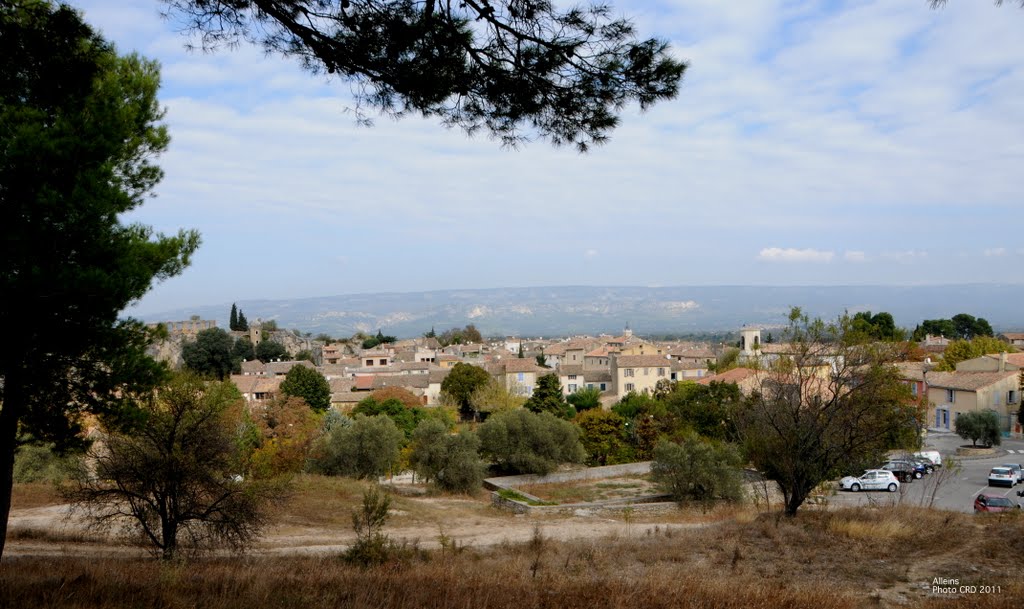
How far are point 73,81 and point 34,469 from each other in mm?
25506

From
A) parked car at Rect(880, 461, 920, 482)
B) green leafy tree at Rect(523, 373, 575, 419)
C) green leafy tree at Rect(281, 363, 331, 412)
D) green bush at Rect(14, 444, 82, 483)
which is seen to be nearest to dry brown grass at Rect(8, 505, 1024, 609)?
parked car at Rect(880, 461, 920, 482)

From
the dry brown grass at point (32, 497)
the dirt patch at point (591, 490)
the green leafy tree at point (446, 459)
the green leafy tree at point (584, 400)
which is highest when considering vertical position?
the dry brown grass at point (32, 497)

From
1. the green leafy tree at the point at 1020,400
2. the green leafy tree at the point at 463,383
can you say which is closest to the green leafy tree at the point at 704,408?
the green leafy tree at the point at 1020,400

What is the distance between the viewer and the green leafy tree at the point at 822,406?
1286 centimetres

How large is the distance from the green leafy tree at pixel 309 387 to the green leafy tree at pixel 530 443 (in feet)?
87.2

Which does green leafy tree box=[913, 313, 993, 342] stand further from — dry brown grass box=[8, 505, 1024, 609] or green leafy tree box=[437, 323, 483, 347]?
dry brown grass box=[8, 505, 1024, 609]

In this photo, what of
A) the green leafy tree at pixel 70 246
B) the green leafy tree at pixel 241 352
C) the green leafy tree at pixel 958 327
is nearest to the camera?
the green leafy tree at pixel 70 246

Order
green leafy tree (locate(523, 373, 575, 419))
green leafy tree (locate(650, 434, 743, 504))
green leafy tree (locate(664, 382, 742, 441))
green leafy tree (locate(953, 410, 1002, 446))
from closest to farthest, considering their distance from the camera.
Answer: green leafy tree (locate(650, 434, 743, 504)), green leafy tree (locate(664, 382, 742, 441)), green leafy tree (locate(953, 410, 1002, 446)), green leafy tree (locate(523, 373, 575, 419))

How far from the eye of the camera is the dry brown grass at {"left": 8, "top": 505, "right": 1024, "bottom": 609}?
5.93 meters

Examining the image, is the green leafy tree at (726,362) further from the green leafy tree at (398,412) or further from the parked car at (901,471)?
the parked car at (901,471)

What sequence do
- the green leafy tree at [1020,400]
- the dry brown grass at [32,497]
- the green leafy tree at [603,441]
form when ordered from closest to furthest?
the dry brown grass at [32,497] < the green leafy tree at [603,441] < the green leafy tree at [1020,400]

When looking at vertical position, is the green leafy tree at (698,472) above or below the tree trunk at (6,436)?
below

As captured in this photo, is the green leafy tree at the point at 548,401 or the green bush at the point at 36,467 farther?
the green leafy tree at the point at 548,401

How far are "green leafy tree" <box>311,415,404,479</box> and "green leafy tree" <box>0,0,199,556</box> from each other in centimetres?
1966
